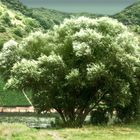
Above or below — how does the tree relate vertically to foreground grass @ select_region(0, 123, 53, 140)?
above

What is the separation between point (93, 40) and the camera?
5647cm

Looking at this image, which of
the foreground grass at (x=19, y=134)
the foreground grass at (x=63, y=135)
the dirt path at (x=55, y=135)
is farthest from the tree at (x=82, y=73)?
the foreground grass at (x=19, y=134)

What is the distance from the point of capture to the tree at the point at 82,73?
2186 inches

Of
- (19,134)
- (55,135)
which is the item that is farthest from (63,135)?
(19,134)

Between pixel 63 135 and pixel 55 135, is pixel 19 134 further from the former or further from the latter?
pixel 63 135

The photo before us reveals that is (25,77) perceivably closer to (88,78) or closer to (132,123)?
(88,78)

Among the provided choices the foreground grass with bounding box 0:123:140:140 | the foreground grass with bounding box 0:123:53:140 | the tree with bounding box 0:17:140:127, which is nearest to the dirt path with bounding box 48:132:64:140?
the foreground grass with bounding box 0:123:140:140

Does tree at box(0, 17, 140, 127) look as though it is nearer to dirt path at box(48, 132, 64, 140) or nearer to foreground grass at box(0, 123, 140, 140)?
foreground grass at box(0, 123, 140, 140)

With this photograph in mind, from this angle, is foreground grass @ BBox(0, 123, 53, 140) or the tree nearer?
foreground grass @ BBox(0, 123, 53, 140)

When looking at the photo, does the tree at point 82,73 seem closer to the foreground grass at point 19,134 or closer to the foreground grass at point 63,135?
the foreground grass at point 63,135

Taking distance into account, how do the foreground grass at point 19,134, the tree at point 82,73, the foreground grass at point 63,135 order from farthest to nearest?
the tree at point 82,73 < the foreground grass at point 63,135 < the foreground grass at point 19,134

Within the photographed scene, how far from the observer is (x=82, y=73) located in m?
55.8

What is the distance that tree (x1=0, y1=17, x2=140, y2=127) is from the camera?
5553 centimetres

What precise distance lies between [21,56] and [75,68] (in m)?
9.03
